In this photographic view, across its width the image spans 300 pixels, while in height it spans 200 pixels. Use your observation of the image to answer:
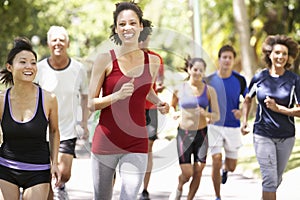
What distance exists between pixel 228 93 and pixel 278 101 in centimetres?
220

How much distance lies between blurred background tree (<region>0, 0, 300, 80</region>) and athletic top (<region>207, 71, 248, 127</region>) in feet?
15.6

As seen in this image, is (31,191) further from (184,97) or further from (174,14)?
(174,14)

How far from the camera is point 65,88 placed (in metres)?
8.10

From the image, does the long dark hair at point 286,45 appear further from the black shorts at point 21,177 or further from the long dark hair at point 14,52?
the black shorts at point 21,177

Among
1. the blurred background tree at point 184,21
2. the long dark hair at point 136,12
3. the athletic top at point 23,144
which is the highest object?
the blurred background tree at point 184,21

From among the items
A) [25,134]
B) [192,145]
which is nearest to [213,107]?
[192,145]

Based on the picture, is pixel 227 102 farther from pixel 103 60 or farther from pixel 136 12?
pixel 103 60

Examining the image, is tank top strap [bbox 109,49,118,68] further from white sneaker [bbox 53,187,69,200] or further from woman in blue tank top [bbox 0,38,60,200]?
white sneaker [bbox 53,187,69,200]

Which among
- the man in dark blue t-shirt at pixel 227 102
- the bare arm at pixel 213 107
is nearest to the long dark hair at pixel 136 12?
the bare arm at pixel 213 107

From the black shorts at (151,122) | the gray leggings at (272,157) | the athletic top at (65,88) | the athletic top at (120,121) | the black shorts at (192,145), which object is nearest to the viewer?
the athletic top at (120,121)

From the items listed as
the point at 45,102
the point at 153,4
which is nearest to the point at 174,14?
the point at 153,4

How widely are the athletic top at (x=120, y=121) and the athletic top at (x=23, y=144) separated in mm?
437

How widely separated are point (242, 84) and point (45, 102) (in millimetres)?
4310

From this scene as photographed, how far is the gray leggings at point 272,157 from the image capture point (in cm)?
724
